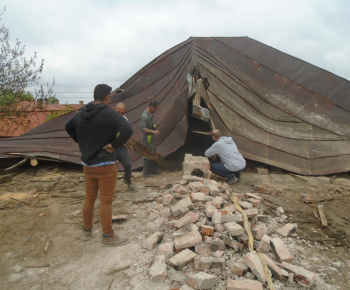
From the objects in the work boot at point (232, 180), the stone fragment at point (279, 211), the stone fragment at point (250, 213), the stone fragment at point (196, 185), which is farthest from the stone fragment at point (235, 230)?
the work boot at point (232, 180)

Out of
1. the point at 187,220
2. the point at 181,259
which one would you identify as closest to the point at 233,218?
the point at 187,220

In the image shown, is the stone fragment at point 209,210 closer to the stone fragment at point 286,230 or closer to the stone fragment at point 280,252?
the stone fragment at point 280,252

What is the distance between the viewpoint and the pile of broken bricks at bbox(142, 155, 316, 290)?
2307mm

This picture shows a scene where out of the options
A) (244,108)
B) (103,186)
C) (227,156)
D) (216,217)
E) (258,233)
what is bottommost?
(258,233)

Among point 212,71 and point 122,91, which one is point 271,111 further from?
point 122,91

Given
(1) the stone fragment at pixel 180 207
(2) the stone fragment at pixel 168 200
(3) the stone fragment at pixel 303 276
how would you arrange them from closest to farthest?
(3) the stone fragment at pixel 303 276 < (1) the stone fragment at pixel 180 207 < (2) the stone fragment at pixel 168 200

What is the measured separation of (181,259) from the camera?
249 cm

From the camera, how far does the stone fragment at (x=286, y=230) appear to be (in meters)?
3.20

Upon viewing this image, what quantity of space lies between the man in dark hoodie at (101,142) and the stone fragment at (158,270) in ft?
2.03

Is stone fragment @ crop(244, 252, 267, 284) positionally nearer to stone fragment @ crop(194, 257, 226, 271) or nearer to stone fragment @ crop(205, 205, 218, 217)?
stone fragment @ crop(194, 257, 226, 271)

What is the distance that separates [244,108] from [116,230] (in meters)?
4.64

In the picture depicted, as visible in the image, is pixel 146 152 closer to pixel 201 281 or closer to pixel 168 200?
pixel 168 200

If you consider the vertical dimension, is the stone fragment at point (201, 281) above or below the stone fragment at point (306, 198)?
below

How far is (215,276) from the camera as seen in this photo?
2.26m
